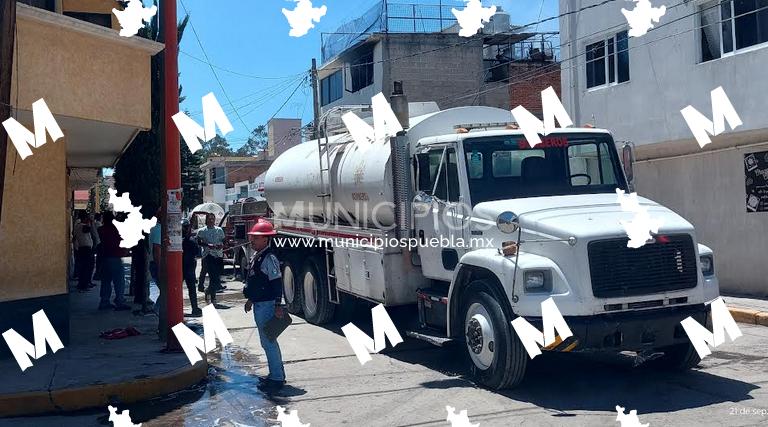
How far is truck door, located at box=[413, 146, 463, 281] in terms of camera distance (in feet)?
27.1

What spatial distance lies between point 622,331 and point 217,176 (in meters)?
60.1

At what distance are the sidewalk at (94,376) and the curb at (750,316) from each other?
7927 mm

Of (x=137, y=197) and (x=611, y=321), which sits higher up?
(x=137, y=197)

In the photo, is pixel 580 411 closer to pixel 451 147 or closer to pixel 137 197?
pixel 451 147

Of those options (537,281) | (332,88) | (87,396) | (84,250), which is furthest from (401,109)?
(332,88)

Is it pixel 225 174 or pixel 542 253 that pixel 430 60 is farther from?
pixel 225 174

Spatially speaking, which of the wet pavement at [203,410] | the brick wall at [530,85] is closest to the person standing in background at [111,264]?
the wet pavement at [203,410]

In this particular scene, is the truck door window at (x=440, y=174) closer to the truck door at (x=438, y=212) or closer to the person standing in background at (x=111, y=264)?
the truck door at (x=438, y=212)

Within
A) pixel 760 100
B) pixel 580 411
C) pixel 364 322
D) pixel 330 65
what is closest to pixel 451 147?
pixel 580 411

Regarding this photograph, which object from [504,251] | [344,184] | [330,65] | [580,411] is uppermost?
[330,65]

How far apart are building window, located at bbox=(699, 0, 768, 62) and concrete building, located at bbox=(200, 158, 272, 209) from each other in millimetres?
45252

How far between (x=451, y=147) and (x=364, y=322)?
4.44 m

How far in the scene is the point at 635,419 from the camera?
6.20 metres

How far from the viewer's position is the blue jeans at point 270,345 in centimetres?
789
